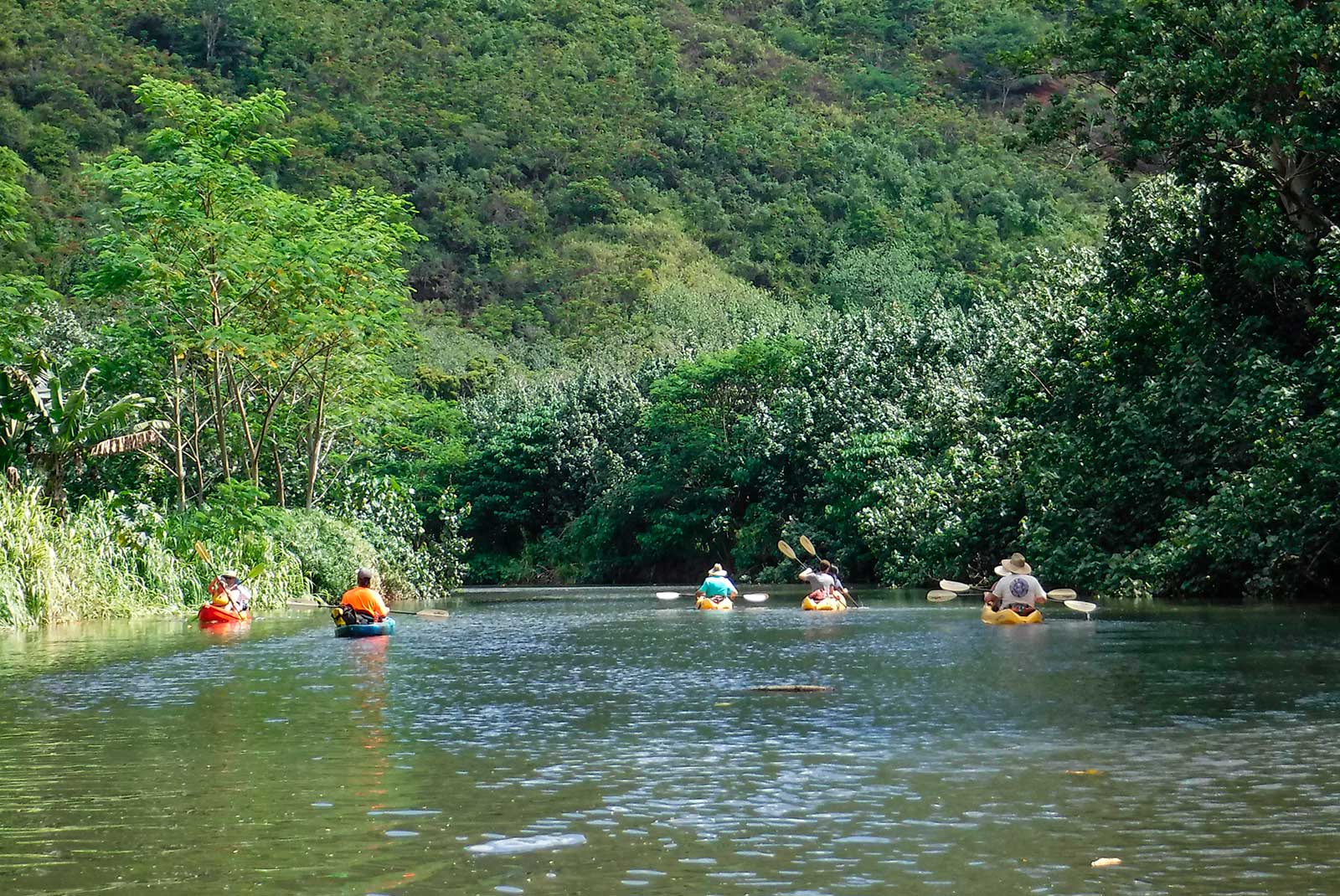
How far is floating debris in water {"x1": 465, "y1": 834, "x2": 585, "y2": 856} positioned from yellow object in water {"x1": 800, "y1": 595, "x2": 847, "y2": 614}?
24.6 metres

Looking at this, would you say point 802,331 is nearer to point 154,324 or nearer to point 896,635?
point 154,324

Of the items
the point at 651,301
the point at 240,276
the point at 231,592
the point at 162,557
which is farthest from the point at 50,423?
the point at 651,301

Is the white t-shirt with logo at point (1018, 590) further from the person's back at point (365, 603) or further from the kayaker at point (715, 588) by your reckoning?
the person's back at point (365, 603)

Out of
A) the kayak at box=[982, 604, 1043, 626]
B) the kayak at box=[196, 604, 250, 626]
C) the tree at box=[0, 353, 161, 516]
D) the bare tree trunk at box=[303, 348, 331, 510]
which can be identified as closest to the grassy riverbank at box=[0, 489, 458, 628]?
the tree at box=[0, 353, 161, 516]

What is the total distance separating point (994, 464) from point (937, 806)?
3443cm

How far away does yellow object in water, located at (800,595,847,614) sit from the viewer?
1312 inches

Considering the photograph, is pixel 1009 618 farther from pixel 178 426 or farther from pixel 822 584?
pixel 178 426

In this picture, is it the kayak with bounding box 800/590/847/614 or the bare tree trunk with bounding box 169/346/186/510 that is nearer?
the kayak with bounding box 800/590/847/614

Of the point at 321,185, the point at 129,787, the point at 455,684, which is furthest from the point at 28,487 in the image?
the point at 321,185

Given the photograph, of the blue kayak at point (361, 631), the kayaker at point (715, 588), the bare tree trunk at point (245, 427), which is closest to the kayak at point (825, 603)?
the kayaker at point (715, 588)

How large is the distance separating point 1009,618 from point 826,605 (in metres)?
7.06

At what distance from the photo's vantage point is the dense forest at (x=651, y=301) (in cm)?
3142

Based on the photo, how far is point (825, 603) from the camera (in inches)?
1318

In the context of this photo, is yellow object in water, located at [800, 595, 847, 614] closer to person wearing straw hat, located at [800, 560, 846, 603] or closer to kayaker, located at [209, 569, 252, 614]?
person wearing straw hat, located at [800, 560, 846, 603]
